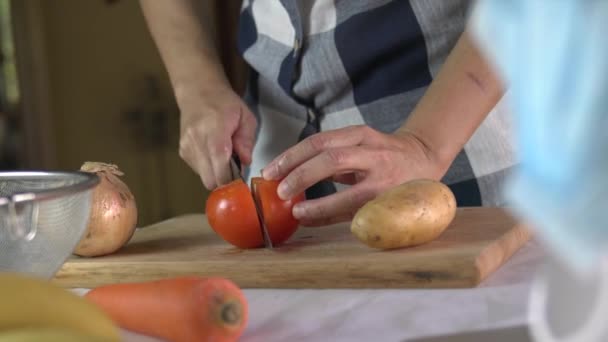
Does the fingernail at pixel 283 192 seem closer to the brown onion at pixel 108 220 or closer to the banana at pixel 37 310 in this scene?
the brown onion at pixel 108 220

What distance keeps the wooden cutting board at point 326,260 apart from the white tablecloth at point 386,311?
0.06 feet

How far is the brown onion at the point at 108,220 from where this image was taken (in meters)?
1.01

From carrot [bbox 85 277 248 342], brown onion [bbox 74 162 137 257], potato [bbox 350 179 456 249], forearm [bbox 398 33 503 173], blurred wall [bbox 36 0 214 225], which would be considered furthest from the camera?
blurred wall [bbox 36 0 214 225]

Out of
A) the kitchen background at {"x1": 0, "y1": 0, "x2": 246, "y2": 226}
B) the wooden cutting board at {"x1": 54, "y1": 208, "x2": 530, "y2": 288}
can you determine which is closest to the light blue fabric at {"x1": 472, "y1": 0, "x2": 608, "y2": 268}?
the wooden cutting board at {"x1": 54, "y1": 208, "x2": 530, "y2": 288}

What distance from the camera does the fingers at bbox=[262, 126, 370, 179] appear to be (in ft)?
3.51

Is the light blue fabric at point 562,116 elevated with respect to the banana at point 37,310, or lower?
elevated

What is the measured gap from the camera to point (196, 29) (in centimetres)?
152

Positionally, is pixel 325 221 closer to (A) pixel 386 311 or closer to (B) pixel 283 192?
(B) pixel 283 192

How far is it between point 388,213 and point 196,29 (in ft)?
2.45

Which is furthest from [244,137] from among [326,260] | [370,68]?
[326,260]

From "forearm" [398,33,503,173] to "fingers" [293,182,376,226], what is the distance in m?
0.11

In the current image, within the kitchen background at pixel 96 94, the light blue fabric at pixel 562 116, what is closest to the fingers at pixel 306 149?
the light blue fabric at pixel 562 116

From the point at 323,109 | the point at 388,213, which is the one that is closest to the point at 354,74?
the point at 323,109

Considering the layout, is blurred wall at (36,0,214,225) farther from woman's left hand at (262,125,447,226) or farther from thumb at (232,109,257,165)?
woman's left hand at (262,125,447,226)
